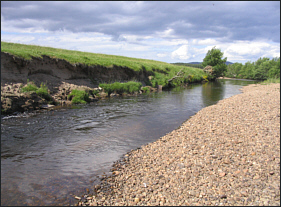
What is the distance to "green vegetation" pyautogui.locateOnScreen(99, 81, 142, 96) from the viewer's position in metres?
26.7

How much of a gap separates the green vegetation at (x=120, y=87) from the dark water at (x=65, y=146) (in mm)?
8918

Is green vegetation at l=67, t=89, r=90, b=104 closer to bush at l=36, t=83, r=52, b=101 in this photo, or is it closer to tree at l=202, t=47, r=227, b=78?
bush at l=36, t=83, r=52, b=101

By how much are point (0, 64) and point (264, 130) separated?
68.8 feet

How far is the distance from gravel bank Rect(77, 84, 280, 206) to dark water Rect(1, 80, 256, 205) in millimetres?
881

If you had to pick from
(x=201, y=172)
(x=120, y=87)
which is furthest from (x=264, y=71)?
(x=201, y=172)

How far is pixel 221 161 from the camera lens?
290 inches

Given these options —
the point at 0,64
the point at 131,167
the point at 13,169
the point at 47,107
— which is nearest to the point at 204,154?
the point at 131,167

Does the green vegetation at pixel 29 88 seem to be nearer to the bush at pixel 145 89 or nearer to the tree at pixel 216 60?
the bush at pixel 145 89

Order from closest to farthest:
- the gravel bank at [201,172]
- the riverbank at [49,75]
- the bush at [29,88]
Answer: the gravel bank at [201,172]
the riverbank at [49,75]
the bush at [29,88]

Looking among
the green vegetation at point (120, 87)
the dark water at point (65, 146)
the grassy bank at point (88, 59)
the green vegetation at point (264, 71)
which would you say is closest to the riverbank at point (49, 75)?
the grassy bank at point (88, 59)

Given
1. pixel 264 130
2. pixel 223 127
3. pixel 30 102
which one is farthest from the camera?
pixel 30 102

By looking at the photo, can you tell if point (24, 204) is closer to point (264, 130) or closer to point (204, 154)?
point (204, 154)

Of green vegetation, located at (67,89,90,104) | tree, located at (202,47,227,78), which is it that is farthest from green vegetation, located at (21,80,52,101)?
tree, located at (202,47,227,78)

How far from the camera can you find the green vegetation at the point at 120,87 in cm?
2667
